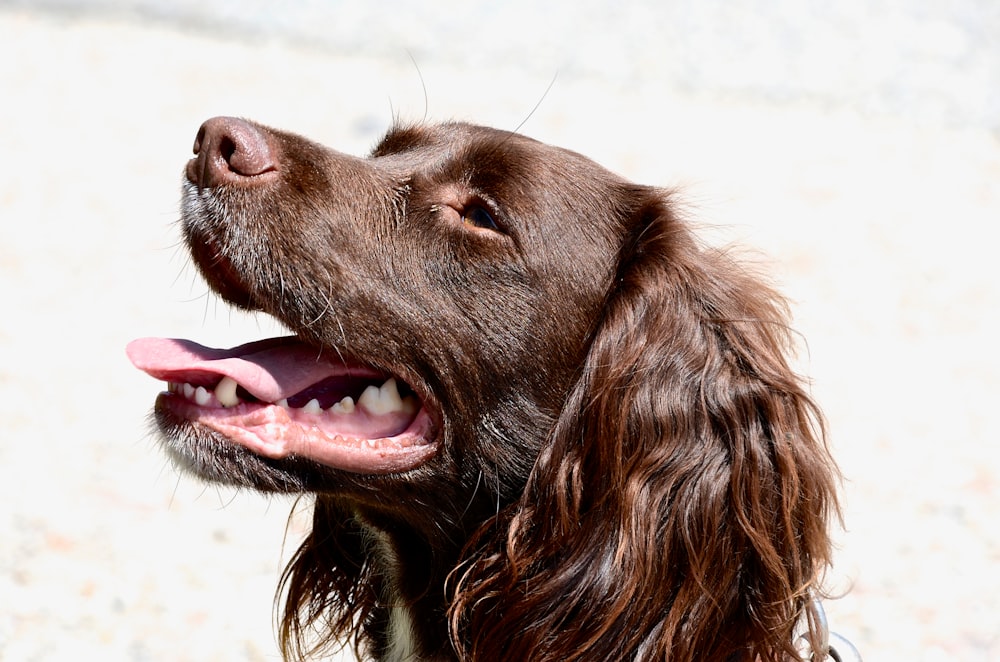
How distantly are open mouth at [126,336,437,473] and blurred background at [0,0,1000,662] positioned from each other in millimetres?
487

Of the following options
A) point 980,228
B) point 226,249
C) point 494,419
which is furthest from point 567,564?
point 980,228

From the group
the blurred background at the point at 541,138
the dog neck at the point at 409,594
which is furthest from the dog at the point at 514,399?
the blurred background at the point at 541,138

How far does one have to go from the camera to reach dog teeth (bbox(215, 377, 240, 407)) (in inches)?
109

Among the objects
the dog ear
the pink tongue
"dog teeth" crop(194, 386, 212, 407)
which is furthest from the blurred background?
the dog ear

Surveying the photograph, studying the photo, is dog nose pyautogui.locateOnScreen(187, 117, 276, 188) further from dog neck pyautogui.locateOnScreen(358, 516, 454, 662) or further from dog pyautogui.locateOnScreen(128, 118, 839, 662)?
dog neck pyautogui.locateOnScreen(358, 516, 454, 662)

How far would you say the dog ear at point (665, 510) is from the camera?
272 centimetres

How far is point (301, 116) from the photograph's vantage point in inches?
529

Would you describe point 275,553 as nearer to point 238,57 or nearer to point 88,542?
point 88,542

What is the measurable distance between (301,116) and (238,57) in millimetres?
2957

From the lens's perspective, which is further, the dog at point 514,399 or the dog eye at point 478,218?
the dog eye at point 478,218

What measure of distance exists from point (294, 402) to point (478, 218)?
0.61m

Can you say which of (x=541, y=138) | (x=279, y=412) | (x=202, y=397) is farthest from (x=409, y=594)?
(x=541, y=138)

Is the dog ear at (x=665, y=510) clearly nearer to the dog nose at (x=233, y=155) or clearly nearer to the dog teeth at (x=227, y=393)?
the dog teeth at (x=227, y=393)

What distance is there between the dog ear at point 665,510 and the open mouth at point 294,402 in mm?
340
